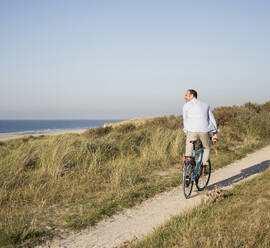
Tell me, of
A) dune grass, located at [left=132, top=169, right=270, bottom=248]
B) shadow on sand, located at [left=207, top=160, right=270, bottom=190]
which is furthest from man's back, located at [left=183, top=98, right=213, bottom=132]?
shadow on sand, located at [left=207, top=160, right=270, bottom=190]

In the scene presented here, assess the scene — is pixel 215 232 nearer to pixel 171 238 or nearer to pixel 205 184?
pixel 171 238

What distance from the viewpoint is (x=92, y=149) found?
10570 mm

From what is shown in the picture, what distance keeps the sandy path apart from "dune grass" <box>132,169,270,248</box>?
355mm

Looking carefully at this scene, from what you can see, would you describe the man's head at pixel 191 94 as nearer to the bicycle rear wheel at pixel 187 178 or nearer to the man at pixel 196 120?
the man at pixel 196 120

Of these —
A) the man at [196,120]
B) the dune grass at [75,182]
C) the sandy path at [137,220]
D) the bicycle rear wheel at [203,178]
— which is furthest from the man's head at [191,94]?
the dune grass at [75,182]

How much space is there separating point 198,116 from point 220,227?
108 inches

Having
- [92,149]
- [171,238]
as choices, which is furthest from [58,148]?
[171,238]

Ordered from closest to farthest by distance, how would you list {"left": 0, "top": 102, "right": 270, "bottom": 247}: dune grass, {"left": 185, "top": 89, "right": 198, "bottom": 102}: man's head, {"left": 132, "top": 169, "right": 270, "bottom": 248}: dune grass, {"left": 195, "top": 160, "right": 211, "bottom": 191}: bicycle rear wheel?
{"left": 132, "top": 169, "right": 270, "bottom": 248}: dune grass → {"left": 0, "top": 102, "right": 270, "bottom": 247}: dune grass → {"left": 185, "top": 89, "right": 198, "bottom": 102}: man's head → {"left": 195, "top": 160, "right": 211, "bottom": 191}: bicycle rear wheel

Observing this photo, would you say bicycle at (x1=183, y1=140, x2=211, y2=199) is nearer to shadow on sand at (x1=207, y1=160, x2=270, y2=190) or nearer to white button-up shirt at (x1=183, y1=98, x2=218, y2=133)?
white button-up shirt at (x1=183, y1=98, x2=218, y2=133)

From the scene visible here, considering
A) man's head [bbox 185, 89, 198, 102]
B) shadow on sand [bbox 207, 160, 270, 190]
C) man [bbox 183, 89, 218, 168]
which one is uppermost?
man's head [bbox 185, 89, 198, 102]

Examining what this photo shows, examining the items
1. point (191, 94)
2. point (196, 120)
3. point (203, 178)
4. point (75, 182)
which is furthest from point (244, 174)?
point (75, 182)

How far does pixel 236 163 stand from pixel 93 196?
6.42m

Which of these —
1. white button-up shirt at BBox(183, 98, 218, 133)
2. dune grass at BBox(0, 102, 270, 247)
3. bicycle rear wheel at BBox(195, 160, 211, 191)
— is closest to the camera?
dune grass at BBox(0, 102, 270, 247)

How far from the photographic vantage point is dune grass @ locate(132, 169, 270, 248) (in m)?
3.58
